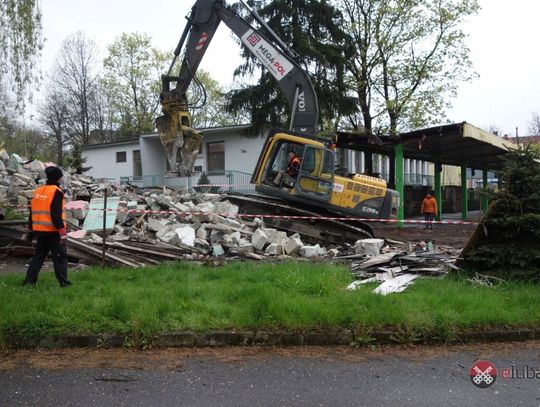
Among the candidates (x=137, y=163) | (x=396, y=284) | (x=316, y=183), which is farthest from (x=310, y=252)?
(x=137, y=163)

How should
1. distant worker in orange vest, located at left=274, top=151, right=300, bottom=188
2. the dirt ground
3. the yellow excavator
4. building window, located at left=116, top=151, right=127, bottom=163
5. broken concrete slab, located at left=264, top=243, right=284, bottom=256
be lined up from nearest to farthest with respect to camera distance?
the dirt ground → broken concrete slab, located at left=264, top=243, right=284, bottom=256 → the yellow excavator → distant worker in orange vest, located at left=274, top=151, right=300, bottom=188 → building window, located at left=116, top=151, right=127, bottom=163

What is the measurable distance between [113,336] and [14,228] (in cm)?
599

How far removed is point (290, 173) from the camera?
1359 cm

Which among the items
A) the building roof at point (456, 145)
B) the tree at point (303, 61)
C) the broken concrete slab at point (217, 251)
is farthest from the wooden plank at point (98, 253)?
the tree at point (303, 61)

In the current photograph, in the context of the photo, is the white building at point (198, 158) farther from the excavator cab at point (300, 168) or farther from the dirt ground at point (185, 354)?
the dirt ground at point (185, 354)

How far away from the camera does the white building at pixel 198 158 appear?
95.1 feet

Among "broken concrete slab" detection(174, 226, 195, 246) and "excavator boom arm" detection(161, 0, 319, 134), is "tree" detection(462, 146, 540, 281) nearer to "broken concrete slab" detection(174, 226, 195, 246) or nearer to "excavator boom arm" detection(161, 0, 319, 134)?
"broken concrete slab" detection(174, 226, 195, 246)

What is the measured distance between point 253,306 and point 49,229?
3237 millimetres

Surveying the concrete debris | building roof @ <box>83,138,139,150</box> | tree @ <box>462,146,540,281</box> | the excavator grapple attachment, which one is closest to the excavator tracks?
the excavator grapple attachment

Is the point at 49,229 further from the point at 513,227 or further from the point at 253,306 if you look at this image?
the point at 513,227

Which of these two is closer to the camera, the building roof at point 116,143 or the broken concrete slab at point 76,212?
the broken concrete slab at point 76,212

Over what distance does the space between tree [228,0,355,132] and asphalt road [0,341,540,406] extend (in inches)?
772

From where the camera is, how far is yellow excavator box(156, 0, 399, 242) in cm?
1330

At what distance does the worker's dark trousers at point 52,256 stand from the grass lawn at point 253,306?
0.21 m
